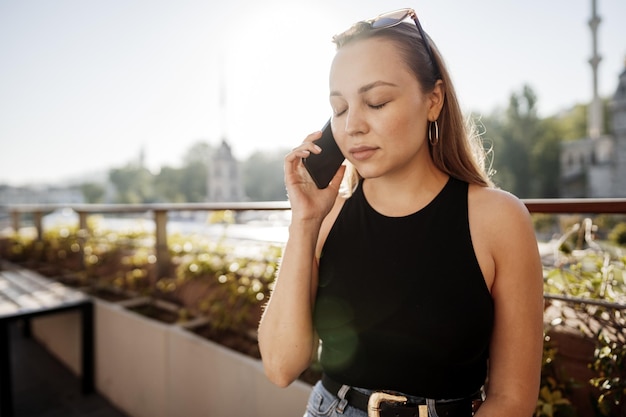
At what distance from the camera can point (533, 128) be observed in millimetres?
38094

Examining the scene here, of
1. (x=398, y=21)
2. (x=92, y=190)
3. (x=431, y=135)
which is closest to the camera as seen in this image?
(x=398, y=21)

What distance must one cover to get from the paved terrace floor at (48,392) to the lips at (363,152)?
12.0 ft

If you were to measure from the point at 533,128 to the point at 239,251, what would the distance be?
41298 mm

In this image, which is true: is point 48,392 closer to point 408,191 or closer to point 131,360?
point 131,360

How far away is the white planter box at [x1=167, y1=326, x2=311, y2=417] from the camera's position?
7.56 feet

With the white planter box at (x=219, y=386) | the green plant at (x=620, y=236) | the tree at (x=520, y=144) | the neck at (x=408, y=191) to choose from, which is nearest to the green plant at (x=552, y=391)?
the neck at (x=408, y=191)

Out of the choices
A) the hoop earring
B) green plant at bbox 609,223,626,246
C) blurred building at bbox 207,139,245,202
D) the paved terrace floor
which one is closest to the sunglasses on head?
the hoop earring

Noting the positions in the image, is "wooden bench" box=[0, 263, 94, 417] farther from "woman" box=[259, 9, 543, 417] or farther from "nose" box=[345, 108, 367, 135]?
"nose" box=[345, 108, 367, 135]

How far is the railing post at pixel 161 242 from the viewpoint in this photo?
400 centimetres

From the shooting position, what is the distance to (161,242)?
4.03 metres

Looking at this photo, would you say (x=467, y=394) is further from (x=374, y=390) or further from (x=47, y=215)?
(x=47, y=215)

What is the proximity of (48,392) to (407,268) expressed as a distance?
4.39 meters

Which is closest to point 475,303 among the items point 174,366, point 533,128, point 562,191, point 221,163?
point 174,366

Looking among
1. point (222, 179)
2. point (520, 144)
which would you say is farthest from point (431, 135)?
point (520, 144)
